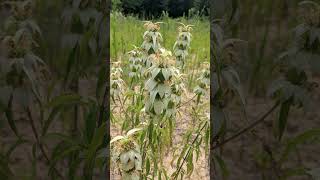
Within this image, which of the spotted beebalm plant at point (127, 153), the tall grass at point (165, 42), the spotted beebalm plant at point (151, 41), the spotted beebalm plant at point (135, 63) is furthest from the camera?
the tall grass at point (165, 42)

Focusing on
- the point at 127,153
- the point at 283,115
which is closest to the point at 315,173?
the point at 283,115

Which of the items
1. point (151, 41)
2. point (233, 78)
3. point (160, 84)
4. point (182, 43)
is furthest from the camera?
point (182, 43)

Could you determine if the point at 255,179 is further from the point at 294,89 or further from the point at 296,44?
the point at 296,44

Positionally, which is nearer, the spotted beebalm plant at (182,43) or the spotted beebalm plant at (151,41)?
the spotted beebalm plant at (151,41)

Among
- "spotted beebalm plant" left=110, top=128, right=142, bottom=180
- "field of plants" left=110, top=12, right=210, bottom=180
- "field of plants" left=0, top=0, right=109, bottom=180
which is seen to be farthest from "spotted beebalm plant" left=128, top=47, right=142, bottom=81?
"field of plants" left=0, top=0, right=109, bottom=180

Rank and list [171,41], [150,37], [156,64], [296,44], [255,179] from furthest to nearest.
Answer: [171,41], [150,37], [156,64], [255,179], [296,44]

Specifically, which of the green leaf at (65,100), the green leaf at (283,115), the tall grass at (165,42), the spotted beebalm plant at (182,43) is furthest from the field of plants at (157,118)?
the green leaf at (283,115)

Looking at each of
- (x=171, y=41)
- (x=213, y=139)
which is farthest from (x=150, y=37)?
(x=171, y=41)

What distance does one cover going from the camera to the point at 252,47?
4.04 feet

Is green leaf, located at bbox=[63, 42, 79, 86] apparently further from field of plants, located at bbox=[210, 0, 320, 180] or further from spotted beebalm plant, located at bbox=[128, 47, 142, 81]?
spotted beebalm plant, located at bbox=[128, 47, 142, 81]

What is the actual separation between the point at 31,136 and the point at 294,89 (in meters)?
0.63

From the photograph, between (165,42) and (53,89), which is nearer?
(53,89)

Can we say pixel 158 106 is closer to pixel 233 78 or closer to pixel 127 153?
pixel 127 153

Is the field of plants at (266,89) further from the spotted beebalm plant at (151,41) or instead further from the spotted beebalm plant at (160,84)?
the spotted beebalm plant at (151,41)
